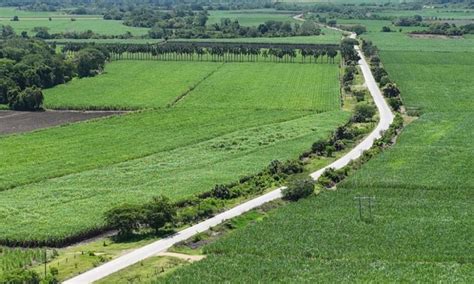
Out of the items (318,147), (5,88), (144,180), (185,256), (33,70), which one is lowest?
(144,180)

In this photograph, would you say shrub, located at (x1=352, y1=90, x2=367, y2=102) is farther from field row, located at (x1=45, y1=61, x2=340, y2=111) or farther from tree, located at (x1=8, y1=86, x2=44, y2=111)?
tree, located at (x1=8, y1=86, x2=44, y2=111)

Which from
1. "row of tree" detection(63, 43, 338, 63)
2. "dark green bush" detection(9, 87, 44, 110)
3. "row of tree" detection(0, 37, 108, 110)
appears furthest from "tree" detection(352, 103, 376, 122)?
"row of tree" detection(63, 43, 338, 63)

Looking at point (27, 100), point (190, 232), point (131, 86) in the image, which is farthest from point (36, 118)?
point (190, 232)

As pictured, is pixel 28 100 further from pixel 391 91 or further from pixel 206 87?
Answer: pixel 391 91

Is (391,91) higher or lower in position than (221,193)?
higher

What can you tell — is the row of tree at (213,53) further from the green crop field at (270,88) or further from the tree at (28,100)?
the tree at (28,100)

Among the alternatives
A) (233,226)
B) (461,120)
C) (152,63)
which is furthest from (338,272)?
(152,63)
